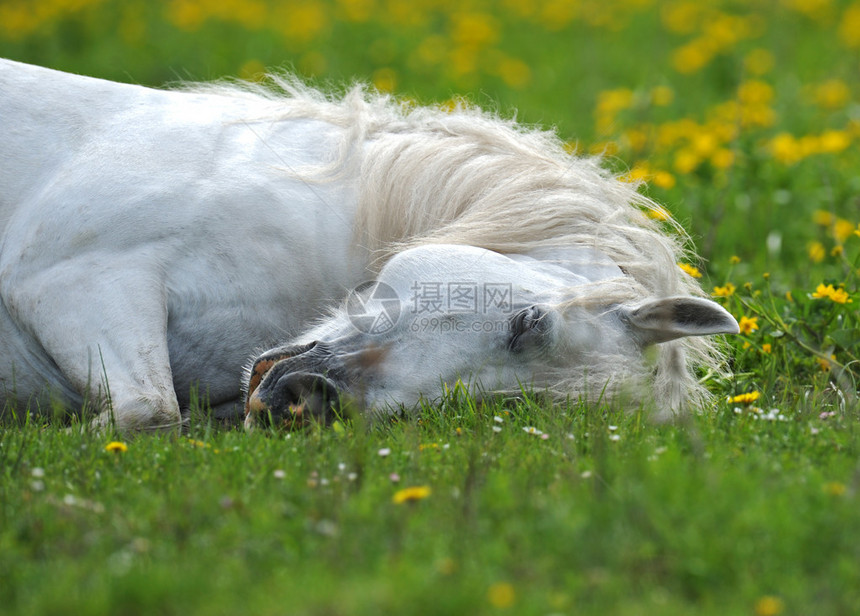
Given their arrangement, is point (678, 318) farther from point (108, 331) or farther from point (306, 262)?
point (108, 331)

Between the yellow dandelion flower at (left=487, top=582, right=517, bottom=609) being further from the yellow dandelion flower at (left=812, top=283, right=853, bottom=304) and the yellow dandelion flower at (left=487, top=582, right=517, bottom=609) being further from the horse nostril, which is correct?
the yellow dandelion flower at (left=812, top=283, right=853, bottom=304)

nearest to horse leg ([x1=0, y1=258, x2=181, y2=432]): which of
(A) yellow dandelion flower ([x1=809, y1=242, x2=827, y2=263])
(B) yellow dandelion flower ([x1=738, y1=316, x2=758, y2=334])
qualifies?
(B) yellow dandelion flower ([x1=738, y1=316, x2=758, y2=334])

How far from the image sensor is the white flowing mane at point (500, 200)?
331cm

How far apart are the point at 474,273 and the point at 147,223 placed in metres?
1.16

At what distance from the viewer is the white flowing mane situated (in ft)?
10.9

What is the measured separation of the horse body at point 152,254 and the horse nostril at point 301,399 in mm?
408

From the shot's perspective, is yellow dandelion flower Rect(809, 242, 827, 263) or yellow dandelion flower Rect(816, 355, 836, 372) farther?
yellow dandelion flower Rect(809, 242, 827, 263)

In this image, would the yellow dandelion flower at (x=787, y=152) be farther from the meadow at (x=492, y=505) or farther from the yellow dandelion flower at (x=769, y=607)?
the yellow dandelion flower at (x=769, y=607)

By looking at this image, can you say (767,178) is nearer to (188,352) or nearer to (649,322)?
(649,322)

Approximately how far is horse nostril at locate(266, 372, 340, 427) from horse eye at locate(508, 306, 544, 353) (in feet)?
1.82

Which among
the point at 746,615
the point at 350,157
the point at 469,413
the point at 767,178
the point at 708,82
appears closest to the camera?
the point at 746,615

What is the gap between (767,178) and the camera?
625 cm

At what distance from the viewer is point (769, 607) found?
1.78 meters

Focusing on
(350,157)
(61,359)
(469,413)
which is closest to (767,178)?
(350,157)
